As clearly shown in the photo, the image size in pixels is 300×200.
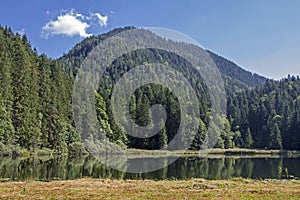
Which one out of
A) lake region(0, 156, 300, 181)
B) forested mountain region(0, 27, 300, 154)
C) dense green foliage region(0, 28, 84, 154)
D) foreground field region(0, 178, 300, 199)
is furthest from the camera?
forested mountain region(0, 27, 300, 154)

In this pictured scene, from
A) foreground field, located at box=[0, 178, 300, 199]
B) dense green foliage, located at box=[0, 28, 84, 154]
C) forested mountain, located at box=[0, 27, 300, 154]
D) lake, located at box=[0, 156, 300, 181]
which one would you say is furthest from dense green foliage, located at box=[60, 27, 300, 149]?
foreground field, located at box=[0, 178, 300, 199]

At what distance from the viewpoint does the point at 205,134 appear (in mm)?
110750

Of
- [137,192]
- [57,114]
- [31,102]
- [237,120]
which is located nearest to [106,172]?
[137,192]

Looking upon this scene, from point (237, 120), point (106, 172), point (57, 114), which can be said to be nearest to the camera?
point (106, 172)

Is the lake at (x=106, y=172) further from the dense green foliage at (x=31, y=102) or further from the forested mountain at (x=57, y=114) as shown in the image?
the forested mountain at (x=57, y=114)

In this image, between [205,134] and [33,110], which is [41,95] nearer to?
[33,110]

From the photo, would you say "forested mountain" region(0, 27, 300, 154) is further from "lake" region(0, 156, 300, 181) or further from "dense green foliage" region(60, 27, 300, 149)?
"lake" region(0, 156, 300, 181)

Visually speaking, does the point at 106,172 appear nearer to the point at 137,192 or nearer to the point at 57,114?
the point at 137,192

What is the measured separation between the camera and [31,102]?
72.4 m

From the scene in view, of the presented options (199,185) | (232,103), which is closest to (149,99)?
(232,103)

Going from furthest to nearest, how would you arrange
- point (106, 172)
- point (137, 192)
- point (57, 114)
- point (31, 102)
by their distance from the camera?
point (57, 114), point (31, 102), point (106, 172), point (137, 192)

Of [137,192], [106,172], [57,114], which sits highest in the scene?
[57,114]

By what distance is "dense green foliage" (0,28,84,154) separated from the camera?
64.2 meters

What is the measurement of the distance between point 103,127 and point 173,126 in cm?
2791
